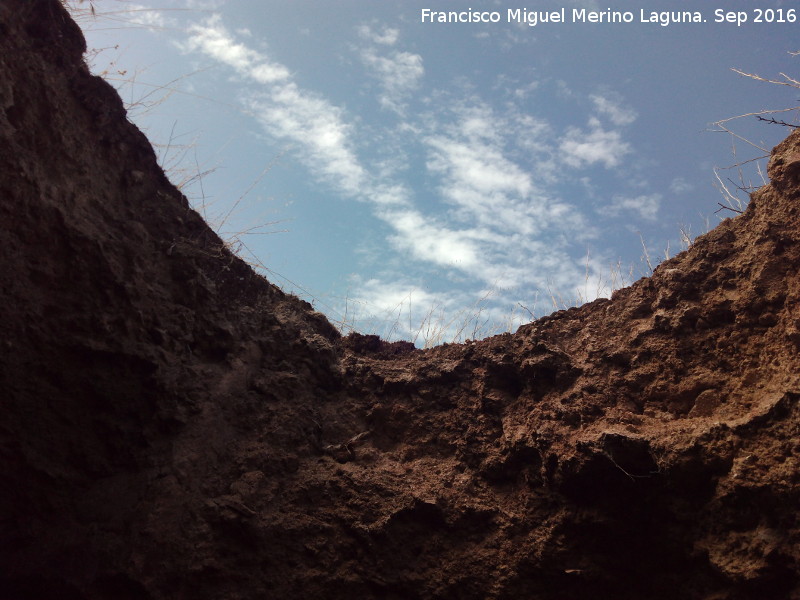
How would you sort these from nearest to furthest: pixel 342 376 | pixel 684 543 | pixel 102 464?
pixel 684 543, pixel 102 464, pixel 342 376

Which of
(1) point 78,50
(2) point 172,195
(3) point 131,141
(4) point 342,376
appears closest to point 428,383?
(4) point 342,376

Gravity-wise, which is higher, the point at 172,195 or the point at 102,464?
the point at 172,195

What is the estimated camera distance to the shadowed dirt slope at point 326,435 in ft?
9.53

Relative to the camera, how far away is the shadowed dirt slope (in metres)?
2.90

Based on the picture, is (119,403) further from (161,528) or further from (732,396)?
(732,396)

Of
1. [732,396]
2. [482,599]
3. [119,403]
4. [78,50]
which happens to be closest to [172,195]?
[78,50]

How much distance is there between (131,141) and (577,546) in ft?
10.8

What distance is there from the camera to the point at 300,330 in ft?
13.6

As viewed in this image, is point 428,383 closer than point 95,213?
No

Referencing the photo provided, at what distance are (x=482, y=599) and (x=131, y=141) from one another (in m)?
3.18

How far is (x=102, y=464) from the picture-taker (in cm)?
325

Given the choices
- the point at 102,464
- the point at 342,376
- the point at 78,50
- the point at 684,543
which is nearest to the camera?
the point at 684,543

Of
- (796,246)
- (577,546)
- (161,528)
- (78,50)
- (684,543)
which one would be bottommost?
(161,528)

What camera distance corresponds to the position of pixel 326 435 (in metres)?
3.79
